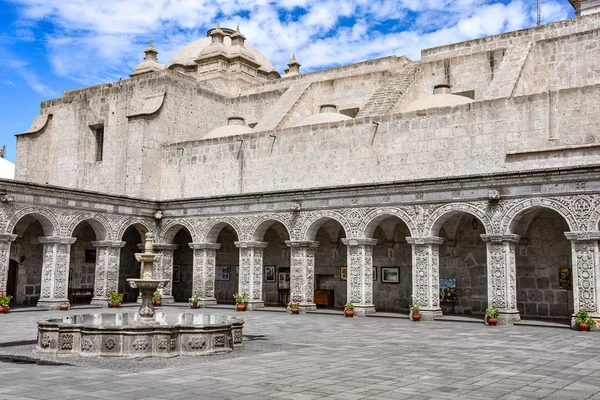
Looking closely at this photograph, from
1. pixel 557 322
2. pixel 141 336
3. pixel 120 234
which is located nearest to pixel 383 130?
pixel 557 322

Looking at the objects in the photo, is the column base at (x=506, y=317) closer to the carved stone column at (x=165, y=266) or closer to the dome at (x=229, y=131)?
the carved stone column at (x=165, y=266)

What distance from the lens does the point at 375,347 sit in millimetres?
13148

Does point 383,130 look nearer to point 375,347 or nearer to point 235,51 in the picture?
point 375,347

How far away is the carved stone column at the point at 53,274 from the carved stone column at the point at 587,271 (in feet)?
58.1

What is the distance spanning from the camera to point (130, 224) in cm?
2664

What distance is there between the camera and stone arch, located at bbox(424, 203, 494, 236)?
19.3 meters

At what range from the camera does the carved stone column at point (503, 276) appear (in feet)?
61.3

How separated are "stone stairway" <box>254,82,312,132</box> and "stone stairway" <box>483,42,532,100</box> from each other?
9630mm

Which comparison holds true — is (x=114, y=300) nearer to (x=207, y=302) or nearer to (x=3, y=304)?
(x=207, y=302)

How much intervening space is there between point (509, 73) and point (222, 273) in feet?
49.5

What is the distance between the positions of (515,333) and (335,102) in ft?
57.6

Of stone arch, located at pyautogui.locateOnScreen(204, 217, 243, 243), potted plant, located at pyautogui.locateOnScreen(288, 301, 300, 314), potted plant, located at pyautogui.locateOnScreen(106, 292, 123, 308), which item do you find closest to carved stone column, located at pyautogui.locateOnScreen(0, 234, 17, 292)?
potted plant, located at pyautogui.locateOnScreen(106, 292, 123, 308)

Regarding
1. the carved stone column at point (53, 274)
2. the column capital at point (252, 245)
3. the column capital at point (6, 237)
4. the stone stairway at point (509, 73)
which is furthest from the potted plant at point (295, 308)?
the stone stairway at point (509, 73)

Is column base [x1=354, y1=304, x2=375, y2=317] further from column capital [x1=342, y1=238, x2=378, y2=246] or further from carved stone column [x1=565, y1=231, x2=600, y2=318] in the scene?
carved stone column [x1=565, y1=231, x2=600, y2=318]
